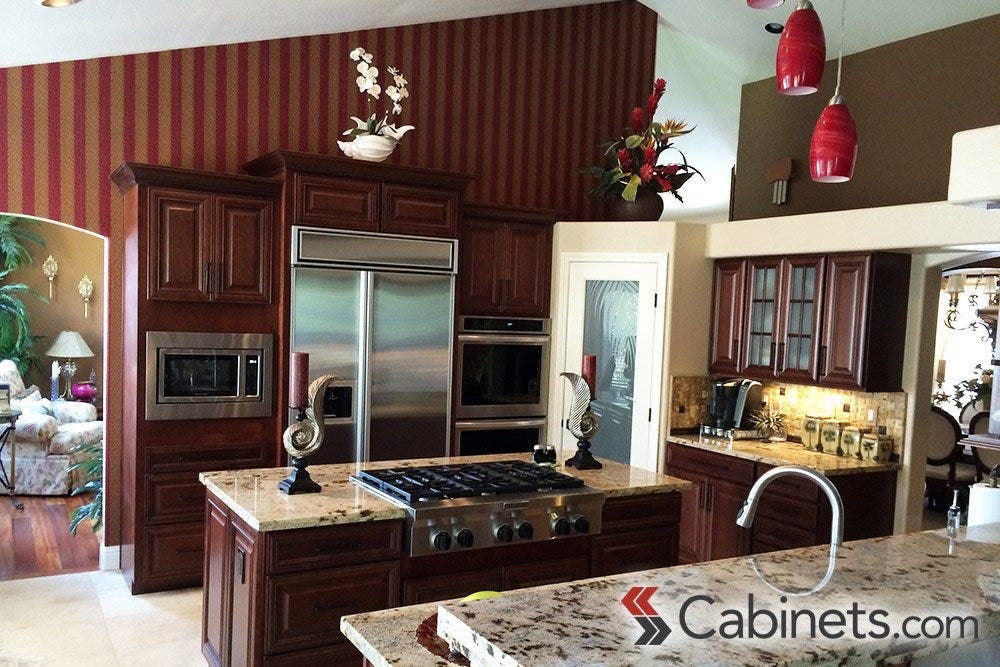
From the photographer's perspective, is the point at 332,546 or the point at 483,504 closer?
the point at 332,546

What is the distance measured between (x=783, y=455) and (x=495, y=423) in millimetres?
1808

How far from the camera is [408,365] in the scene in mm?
4879

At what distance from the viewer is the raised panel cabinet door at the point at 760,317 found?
5.09 m

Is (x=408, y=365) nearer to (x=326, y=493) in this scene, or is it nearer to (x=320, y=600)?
(x=326, y=493)

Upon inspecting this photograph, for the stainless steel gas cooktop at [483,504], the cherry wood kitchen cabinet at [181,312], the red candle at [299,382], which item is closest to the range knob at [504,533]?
the stainless steel gas cooktop at [483,504]

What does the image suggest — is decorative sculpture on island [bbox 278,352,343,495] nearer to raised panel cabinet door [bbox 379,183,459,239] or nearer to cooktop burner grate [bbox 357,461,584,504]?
cooktop burner grate [bbox 357,461,584,504]

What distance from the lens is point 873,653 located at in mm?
1413

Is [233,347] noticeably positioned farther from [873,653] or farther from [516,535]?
[873,653]

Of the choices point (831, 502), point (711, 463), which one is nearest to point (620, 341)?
point (711, 463)

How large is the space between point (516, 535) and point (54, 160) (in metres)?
3.43

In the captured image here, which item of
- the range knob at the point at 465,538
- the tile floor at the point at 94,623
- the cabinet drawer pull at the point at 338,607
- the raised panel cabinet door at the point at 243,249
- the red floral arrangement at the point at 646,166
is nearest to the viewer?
the cabinet drawer pull at the point at 338,607

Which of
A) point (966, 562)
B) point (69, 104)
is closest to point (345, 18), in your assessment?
point (69, 104)

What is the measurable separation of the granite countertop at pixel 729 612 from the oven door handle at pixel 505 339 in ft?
10.3

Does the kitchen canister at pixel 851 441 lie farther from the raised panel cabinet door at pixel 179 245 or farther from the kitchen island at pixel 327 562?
the raised panel cabinet door at pixel 179 245
